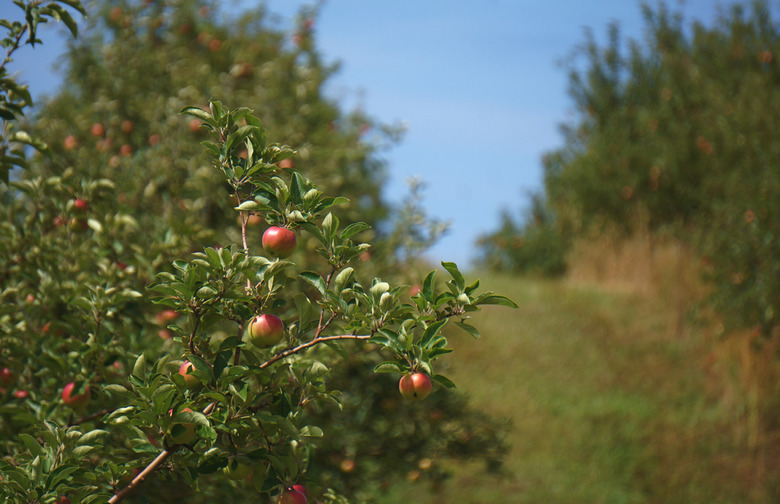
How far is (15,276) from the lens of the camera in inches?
93.4

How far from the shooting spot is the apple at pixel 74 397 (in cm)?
180

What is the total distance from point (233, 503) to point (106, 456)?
23.9 inches

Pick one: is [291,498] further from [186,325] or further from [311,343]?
[186,325]

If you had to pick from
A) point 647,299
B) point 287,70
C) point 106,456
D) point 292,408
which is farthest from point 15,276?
point 647,299

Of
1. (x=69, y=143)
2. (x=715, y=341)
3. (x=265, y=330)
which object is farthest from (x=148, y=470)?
(x=715, y=341)

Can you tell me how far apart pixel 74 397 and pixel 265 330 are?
0.77 m

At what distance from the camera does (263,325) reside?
4.49 feet

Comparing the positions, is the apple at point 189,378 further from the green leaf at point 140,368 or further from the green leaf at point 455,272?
the green leaf at point 455,272

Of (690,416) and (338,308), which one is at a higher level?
(338,308)

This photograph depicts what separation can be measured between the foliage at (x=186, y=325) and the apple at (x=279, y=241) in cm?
3

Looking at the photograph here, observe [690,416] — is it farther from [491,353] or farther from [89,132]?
Answer: [89,132]

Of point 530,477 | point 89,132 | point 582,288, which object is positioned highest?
point 89,132

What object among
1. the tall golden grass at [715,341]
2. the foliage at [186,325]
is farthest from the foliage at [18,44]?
the tall golden grass at [715,341]

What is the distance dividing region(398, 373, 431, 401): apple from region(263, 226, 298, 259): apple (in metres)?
0.37
